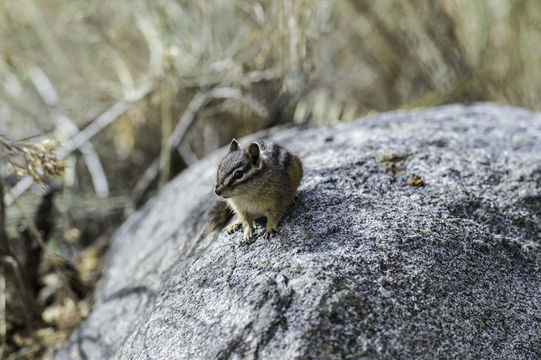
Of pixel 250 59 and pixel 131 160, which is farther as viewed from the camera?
pixel 131 160

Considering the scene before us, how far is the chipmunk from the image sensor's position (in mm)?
2318

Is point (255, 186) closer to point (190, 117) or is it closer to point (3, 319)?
point (3, 319)

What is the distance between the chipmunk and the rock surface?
9cm

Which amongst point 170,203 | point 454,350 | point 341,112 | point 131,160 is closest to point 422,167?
point 454,350

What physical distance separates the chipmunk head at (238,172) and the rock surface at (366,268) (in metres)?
0.27

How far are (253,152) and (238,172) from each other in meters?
0.15

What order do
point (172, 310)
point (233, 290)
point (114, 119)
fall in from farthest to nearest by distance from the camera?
point (114, 119) < point (172, 310) < point (233, 290)

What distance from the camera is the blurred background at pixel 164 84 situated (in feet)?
14.0

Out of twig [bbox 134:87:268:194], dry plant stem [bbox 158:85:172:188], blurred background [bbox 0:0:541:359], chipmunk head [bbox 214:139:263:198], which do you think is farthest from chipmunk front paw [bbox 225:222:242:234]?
twig [bbox 134:87:268:194]

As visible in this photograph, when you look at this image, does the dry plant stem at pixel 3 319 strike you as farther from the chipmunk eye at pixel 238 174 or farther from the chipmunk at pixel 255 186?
the chipmunk eye at pixel 238 174

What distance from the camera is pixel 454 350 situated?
1.74m

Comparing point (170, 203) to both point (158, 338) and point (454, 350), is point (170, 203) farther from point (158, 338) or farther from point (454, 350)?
point (454, 350)

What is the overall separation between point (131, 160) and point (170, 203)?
81.8 inches

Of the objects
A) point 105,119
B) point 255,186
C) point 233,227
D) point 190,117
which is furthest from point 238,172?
point 105,119
